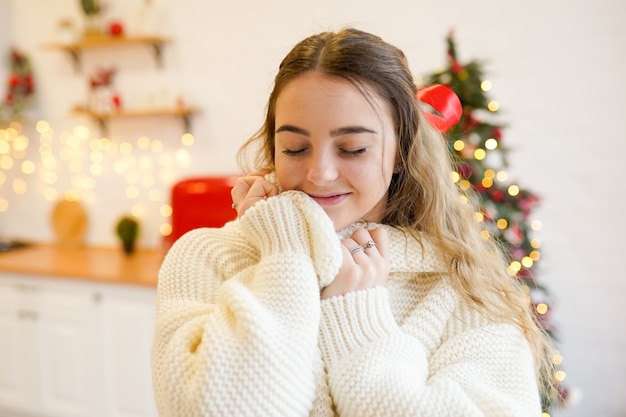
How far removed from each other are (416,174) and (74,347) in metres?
2.23

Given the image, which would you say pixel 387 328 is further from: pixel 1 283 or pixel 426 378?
pixel 1 283

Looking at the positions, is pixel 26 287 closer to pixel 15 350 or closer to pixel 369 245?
pixel 15 350

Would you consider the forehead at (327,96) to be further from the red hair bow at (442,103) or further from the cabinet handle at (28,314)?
the cabinet handle at (28,314)

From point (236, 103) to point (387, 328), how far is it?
212 cm

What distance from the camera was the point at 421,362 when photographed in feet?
2.73

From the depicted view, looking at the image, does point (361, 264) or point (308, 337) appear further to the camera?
point (361, 264)

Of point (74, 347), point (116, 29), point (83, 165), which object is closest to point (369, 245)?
point (74, 347)

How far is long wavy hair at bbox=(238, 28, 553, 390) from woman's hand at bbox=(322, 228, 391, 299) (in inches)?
4.3

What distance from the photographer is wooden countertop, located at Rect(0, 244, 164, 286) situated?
2457 mm

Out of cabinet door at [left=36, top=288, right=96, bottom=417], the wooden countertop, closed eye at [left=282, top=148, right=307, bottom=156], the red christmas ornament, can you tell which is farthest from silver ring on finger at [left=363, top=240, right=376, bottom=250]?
the red christmas ornament

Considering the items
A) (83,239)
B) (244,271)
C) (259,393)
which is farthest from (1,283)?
(259,393)

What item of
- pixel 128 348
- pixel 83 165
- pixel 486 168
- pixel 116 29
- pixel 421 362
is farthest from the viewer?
pixel 83 165

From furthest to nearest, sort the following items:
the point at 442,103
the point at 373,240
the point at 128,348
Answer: the point at 128,348 → the point at 442,103 → the point at 373,240

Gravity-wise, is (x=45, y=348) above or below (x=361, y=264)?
below
